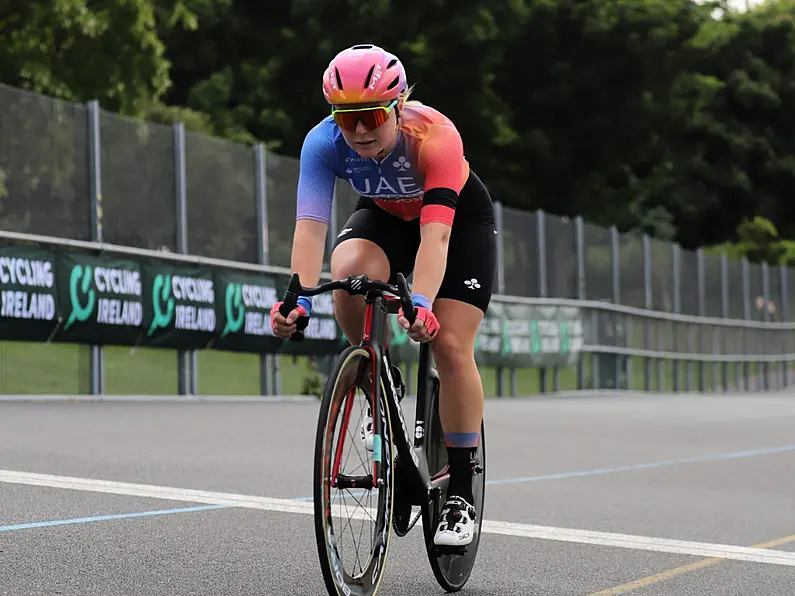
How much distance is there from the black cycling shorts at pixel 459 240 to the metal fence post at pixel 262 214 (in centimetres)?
1238

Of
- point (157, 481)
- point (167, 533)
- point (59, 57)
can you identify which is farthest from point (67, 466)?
point (59, 57)

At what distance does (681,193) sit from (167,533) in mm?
45243

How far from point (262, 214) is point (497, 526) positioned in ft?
36.7

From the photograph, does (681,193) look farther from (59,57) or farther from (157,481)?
(157,481)

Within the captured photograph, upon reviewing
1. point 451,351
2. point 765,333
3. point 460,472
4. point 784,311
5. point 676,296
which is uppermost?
point 676,296

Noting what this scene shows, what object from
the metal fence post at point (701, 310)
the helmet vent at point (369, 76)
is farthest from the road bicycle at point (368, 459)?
the metal fence post at point (701, 310)

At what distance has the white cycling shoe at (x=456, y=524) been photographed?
17.8 feet

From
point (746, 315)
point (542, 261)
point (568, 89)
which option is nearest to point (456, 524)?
point (542, 261)

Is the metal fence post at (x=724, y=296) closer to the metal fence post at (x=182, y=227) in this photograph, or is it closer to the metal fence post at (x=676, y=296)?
the metal fence post at (x=676, y=296)

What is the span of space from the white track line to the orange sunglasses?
2678mm

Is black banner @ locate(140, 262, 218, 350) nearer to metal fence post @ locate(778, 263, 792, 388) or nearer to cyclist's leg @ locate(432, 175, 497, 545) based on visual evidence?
cyclist's leg @ locate(432, 175, 497, 545)

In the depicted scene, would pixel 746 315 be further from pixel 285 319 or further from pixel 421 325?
pixel 285 319

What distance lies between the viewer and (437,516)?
554cm

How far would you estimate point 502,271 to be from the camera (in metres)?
23.9
